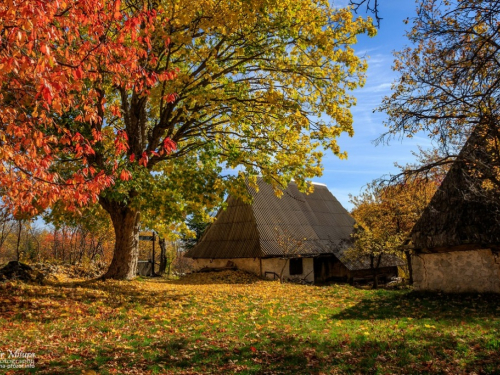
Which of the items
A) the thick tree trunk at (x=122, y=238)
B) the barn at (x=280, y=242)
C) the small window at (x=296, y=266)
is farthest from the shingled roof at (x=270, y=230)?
the thick tree trunk at (x=122, y=238)

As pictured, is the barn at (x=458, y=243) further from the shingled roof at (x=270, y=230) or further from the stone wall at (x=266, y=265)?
the stone wall at (x=266, y=265)

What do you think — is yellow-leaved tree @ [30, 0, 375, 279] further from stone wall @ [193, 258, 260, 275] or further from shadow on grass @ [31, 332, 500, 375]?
stone wall @ [193, 258, 260, 275]

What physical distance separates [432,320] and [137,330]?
7.72 meters

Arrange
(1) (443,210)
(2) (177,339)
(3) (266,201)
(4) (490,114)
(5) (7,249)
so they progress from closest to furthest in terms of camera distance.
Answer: (2) (177,339)
(4) (490,114)
(1) (443,210)
(3) (266,201)
(5) (7,249)

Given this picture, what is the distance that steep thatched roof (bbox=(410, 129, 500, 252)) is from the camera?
565 inches

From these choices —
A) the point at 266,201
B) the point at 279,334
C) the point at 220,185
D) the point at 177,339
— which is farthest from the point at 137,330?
the point at 266,201

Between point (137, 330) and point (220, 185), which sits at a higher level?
point (220, 185)

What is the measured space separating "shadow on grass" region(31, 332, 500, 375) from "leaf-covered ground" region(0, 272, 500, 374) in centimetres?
2

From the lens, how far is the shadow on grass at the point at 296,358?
621 centimetres

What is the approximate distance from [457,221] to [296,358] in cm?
1157

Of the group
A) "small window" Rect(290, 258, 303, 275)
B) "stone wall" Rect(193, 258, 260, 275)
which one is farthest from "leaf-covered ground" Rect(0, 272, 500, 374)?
"small window" Rect(290, 258, 303, 275)

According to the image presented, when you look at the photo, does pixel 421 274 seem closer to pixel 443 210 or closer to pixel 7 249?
pixel 443 210

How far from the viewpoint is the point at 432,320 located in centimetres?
1050

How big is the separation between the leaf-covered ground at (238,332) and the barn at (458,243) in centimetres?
89
